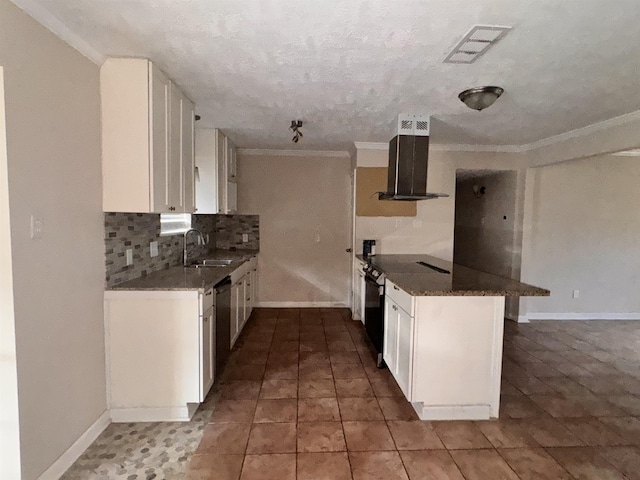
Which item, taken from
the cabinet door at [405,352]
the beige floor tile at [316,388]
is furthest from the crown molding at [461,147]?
the beige floor tile at [316,388]

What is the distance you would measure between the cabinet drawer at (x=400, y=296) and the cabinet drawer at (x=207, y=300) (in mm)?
1400

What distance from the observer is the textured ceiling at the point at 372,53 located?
5.25ft

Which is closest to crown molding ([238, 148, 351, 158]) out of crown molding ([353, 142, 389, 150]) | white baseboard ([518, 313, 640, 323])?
crown molding ([353, 142, 389, 150])

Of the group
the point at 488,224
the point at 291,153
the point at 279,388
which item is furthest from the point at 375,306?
the point at 488,224

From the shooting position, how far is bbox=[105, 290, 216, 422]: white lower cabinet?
7.57 feet

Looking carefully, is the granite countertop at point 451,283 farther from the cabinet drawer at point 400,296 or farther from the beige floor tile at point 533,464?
the beige floor tile at point 533,464

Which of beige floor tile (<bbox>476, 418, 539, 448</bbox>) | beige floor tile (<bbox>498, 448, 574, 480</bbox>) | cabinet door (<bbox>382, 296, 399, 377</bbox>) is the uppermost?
cabinet door (<bbox>382, 296, 399, 377</bbox>)

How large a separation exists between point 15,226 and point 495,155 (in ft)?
16.0

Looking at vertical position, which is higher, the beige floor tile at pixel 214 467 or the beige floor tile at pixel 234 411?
the beige floor tile at pixel 234 411

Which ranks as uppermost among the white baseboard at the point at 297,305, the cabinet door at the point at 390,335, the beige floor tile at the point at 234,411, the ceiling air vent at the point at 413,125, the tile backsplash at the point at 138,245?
the ceiling air vent at the point at 413,125

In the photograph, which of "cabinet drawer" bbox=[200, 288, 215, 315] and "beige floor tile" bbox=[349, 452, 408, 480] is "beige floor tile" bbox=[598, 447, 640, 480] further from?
"cabinet drawer" bbox=[200, 288, 215, 315]

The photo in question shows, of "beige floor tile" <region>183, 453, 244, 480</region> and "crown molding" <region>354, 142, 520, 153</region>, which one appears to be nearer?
"beige floor tile" <region>183, 453, 244, 480</region>

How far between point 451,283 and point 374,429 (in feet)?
3.71

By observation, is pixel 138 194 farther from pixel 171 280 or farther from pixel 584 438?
pixel 584 438
